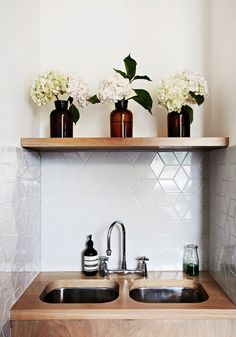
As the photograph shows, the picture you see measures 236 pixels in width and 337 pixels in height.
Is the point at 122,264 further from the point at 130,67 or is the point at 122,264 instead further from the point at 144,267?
the point at 130,67

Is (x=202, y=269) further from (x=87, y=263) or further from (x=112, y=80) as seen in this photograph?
(x=112, y=80)

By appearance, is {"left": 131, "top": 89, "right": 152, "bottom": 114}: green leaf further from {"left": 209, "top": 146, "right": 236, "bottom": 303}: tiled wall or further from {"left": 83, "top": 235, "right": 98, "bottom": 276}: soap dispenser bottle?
{"left": 83, "top": 235, "right": 98, "bottom": 276}: soap dispenser bottle

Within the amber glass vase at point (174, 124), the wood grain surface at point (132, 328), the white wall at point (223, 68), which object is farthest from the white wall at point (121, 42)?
the wood grain surface at point (132, 328)

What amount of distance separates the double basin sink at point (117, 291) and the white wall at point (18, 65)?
0.77 metres

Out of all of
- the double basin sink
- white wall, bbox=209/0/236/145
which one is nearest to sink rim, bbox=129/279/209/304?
the double basin sink

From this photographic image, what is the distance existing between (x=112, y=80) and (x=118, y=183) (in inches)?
22.3

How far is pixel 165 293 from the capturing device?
1.55 meters

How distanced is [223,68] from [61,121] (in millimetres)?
803

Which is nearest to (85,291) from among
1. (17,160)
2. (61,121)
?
(17,160)

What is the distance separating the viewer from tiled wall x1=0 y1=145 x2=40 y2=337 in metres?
1.16

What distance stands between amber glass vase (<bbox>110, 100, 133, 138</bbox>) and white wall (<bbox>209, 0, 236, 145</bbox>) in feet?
1.46

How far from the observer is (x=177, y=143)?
1.39 meters

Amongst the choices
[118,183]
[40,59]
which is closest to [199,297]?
[118,183]

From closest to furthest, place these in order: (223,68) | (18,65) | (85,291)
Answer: (18,65) < (223,68) < (85,291)
